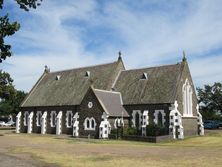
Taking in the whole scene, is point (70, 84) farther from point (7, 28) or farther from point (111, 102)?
point (7, 28)

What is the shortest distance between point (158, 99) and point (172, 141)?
7.70m

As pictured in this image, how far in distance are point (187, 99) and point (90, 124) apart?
15031mm

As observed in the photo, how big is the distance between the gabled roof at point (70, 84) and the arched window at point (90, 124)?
5216mm

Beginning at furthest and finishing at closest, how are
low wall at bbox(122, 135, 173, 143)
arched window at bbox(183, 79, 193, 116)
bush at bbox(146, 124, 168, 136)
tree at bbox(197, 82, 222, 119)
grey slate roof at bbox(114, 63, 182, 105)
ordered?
tree at bbox(197, 82, 222, 119), arched window at bbox(183, 79, 193, 116), grey slate roof at bbox(114, 63, 182, 105), bush at bbox(146, 124, 168, 136), low wall at bbox(122, 135, 173, 143)

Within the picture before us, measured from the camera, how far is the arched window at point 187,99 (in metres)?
54.3

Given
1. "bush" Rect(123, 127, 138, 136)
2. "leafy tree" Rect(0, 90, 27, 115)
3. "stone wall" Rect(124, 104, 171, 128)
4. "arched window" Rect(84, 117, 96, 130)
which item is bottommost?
"bush" Rect(123, 127, 138, 136)

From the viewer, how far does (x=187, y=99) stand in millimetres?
55281

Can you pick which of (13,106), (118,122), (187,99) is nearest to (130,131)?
(118,122)

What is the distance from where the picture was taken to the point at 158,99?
5212cm

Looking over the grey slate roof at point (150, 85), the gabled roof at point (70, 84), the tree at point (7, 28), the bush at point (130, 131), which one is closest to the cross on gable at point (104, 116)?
the bush at point (130, 131)

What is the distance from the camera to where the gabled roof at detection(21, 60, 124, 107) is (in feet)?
200

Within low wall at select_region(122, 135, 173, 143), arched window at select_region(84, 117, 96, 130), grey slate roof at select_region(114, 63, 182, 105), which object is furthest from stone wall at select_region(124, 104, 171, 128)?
arched window at select_region(84, 117, 96, 130)

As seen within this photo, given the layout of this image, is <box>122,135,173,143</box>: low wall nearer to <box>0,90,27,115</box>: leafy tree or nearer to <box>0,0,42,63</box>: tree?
<box>0,0,42,63</box>: tree

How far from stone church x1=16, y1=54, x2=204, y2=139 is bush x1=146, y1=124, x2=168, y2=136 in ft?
2.51
